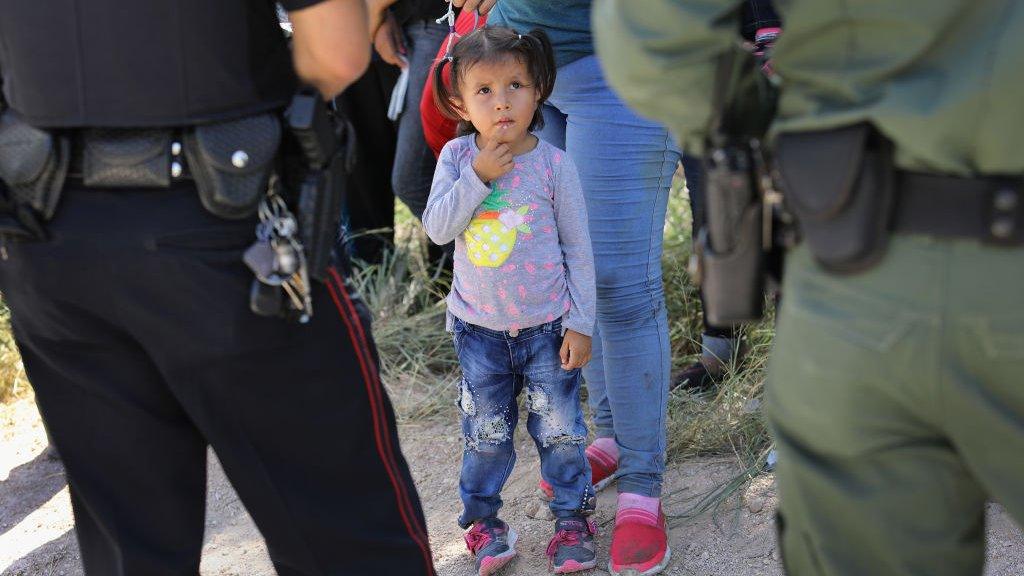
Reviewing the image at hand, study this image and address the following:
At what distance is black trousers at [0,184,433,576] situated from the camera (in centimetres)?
182

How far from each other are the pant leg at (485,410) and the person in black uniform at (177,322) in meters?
0.69

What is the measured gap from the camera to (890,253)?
4.65 feet

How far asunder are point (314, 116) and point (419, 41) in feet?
7.16

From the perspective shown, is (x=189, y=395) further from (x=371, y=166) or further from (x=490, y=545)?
(x=371, y=166)

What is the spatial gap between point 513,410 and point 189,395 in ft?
3.62

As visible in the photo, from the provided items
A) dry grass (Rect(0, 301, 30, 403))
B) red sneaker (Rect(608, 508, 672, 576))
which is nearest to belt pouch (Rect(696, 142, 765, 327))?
red sneaker (Rect(608, 508, 672, 576))

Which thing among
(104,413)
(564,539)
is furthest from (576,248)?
(104,413)

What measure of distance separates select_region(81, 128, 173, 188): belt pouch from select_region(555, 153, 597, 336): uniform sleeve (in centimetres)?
112

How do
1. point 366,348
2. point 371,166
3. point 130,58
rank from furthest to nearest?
point 371,166
point 366,348
point 130,58

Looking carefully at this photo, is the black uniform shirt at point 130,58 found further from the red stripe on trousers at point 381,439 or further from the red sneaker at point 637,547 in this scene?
the red sneaker at point 637,547

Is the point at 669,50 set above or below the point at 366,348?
above

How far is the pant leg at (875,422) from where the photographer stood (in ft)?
4.58

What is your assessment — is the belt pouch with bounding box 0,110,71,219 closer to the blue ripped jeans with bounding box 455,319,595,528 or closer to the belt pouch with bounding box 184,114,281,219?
the belt pouch with bounding box 184,114,281,219

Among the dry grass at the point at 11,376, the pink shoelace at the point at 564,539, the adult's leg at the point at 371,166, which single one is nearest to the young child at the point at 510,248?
the pink shoelace at the point at 564,539
